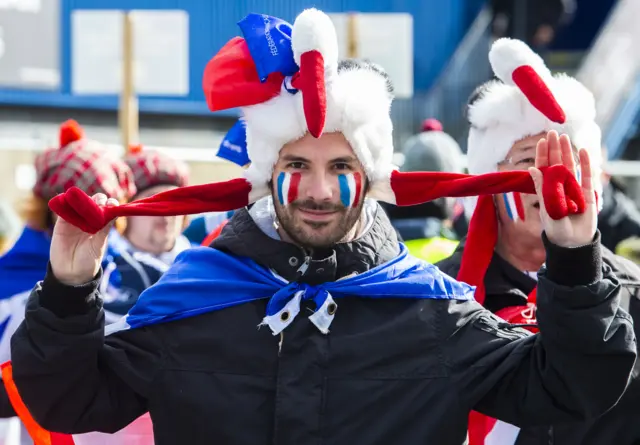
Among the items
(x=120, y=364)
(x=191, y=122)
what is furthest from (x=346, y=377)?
(x=191, y=122)

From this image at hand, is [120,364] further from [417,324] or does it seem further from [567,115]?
[567,115]

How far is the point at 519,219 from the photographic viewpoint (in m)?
3.98

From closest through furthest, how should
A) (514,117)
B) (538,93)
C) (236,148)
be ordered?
(538,93), (514,117), (236,148)

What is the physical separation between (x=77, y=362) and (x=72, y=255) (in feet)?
0.83

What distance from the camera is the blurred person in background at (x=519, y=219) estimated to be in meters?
3.69

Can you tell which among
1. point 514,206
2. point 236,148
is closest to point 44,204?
point 236,148

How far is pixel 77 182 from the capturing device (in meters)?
4.89

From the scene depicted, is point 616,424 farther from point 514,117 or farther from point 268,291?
point 268,291

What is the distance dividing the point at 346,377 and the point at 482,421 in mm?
924

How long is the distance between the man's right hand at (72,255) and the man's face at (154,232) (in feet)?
7.83

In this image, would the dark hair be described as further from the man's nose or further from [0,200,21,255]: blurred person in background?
[0,200,21,255]: blurred person in background

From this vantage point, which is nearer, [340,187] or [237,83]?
[340,187]

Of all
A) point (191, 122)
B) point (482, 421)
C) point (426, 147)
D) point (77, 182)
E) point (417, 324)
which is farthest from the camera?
point (191, 122)

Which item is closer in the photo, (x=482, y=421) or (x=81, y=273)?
(x=81, y=273)
